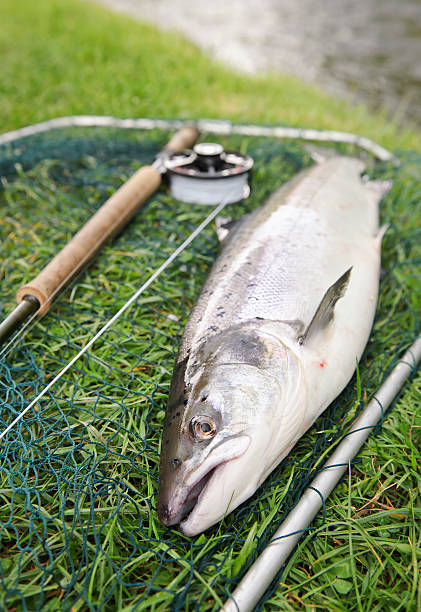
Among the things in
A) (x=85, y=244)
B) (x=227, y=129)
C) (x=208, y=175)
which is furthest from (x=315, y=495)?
(x=227, y=129)

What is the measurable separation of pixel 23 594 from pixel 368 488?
56.9 inches

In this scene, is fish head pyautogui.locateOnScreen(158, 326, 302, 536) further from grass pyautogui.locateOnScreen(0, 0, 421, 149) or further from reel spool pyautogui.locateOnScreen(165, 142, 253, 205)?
grass pyautogui.locateOnScreen(0, 0, 421, 149)

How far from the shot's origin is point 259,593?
163 cm

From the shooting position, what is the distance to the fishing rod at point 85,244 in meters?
2.59

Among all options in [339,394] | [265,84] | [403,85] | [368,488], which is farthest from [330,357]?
[403,85]

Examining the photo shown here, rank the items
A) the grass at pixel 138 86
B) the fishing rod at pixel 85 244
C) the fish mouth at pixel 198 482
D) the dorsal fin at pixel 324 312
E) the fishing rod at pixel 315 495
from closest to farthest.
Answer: the fishing rod at pixel 315 495
the fish mouth at pixel 198 482
the dorsal fin at pixel 324 312
the fishing rod at pixel 85 244
the grass at pixel 138 86

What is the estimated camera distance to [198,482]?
1.79 meters

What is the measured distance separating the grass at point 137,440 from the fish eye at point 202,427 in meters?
0.39

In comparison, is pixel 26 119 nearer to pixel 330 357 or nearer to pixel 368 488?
pixel 330 357

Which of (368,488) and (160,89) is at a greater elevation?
(160,89)

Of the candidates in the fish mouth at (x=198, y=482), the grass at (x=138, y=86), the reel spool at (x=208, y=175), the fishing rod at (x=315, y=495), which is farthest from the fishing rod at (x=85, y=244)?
the grass at (x=138, y=86)

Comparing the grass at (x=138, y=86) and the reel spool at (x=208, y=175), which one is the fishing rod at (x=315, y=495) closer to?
the reel spool at (x=208, y=175)

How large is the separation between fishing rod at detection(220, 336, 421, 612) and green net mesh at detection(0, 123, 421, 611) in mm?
96

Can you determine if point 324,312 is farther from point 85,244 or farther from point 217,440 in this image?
point 85,244
